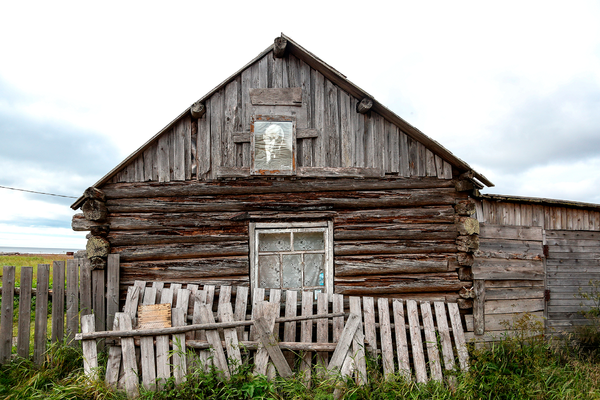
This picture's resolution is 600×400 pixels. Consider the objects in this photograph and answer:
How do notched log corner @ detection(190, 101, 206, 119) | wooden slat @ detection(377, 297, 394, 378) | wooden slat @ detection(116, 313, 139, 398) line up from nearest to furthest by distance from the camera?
1. wooden slat @ detection(116, 313, 139, 398)
2. wooden slat @ detection(377, 297, 394, 378)
3. notched log corner @ detection(190, 101, 206, 119)

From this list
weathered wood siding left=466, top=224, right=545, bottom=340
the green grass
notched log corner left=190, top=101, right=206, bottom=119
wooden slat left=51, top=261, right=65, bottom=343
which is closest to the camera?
the green grass

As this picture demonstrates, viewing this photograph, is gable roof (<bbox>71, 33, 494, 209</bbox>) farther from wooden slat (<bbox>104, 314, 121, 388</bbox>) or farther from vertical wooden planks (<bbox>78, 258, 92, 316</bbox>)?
wooden slat (<bbox>104, 314, 121, 388</bbox>)

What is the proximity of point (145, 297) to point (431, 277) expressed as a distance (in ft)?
15.6

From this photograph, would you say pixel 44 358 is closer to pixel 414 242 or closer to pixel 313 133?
pixel 313 133

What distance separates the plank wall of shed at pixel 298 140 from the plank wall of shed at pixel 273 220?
282 mm

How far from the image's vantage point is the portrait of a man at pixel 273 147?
531 cm

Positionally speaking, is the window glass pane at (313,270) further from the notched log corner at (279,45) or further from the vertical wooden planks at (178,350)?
the notched log corner at (279,45)

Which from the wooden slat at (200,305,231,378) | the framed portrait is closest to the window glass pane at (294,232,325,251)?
the framed portrait

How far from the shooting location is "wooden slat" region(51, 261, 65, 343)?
4.92m

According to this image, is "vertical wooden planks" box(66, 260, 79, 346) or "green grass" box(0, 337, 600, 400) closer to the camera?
"green grass" box(0, 337, 600, 400)

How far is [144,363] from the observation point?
4289 mm

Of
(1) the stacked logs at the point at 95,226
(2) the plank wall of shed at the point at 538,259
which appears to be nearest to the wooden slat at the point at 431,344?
(2) the plank wall of shed at the point at 538,259

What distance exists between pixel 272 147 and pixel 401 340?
3.69 m

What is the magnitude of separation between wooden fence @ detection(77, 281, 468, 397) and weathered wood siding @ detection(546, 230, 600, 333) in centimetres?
304
